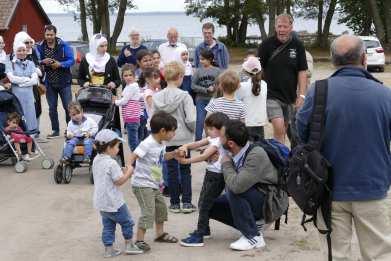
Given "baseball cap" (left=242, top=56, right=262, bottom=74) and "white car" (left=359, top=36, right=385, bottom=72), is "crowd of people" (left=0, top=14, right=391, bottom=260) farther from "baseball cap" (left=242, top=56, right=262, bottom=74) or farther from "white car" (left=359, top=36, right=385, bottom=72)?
"white car" (left=359, top=36, right=385, bottom=72)

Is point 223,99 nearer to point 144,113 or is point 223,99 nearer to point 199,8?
point 144,113

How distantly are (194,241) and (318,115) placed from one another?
92.9 inches

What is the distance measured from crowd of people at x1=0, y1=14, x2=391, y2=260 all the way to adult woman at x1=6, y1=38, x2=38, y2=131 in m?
0.01

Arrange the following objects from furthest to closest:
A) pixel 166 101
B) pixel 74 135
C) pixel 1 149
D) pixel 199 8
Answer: pixel 199 8, pixel 1 149, pixel 74 135, pixel 166 101

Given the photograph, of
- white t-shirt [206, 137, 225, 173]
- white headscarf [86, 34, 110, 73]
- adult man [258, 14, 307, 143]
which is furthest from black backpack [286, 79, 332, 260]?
white headscarf [86, 34, 110, 73]

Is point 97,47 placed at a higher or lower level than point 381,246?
higher

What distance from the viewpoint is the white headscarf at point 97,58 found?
33.6 ft

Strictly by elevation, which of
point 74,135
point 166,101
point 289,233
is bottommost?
point 289,233

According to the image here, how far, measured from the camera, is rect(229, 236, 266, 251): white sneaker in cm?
620

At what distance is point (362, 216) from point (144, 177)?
227 cm

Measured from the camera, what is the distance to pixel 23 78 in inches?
411

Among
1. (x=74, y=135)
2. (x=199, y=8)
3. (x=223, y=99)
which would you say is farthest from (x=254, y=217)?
(x=199, y=8)

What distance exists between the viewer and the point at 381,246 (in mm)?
4539

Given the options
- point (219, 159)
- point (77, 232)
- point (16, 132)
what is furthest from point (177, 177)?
point (16, 132)
